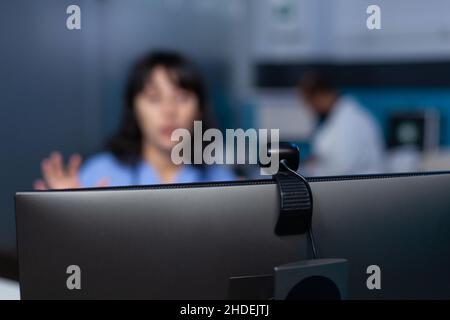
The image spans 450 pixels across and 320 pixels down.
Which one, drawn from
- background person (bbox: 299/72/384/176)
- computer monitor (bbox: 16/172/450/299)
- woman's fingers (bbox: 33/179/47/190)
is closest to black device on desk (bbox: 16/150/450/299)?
computer monitor (bbox: 16/172/450/299)

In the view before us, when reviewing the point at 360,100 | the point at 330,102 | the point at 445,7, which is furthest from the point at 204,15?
the point at 445,7

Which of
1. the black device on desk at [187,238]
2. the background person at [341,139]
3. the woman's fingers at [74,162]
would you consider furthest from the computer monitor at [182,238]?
the background person at [341,139]

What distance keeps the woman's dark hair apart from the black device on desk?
1.28 metres

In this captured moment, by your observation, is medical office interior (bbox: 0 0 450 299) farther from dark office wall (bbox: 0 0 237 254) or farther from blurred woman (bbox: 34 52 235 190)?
blurred woman (bbox: 34 52 235 190)

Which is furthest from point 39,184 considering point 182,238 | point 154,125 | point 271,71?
point 271,71

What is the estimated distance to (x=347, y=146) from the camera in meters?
3.58

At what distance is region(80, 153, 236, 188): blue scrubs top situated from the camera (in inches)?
82.4

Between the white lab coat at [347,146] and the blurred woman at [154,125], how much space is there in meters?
1.58

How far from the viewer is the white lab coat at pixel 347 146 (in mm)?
3578

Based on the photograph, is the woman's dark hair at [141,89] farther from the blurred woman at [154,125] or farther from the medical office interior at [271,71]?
the medical office interior at [271,71]
